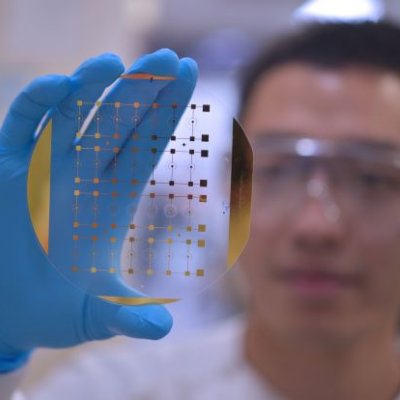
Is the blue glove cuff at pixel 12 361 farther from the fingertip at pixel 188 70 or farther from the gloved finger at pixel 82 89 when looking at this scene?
the fingertip at pixel 188 70

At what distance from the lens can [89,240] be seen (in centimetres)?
69

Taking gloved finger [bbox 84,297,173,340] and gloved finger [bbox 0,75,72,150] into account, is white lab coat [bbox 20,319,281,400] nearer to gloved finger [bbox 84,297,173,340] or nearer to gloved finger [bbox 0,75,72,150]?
gloved finger [bbox 84,297,173,340]

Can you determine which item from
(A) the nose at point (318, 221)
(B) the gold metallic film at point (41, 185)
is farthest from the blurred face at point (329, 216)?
(B) the gold metallic film at point (41, 185)

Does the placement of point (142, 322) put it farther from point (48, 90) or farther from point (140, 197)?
point (48, 90)

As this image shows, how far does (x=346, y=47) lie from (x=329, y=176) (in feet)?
1.12

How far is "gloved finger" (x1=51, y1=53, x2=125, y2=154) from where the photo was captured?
26.4 inches

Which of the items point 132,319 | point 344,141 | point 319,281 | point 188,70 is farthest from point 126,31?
point 132,319

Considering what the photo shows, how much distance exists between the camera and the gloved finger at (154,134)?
0.68 m

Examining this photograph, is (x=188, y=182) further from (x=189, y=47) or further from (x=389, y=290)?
(x=189, y=47)

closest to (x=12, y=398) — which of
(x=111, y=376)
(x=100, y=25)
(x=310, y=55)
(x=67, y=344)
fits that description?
(x=67, y=344)

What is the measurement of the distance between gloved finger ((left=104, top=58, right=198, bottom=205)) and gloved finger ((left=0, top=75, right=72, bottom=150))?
11cm

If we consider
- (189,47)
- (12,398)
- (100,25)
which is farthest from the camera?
(189,47)

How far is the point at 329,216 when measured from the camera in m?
1.23

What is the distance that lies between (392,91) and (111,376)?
43.1 inches
